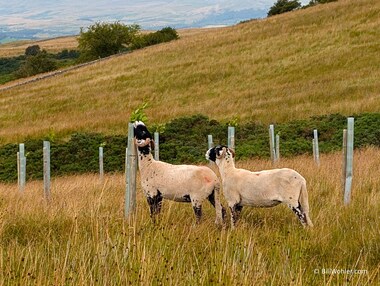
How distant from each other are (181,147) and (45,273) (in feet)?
57.4

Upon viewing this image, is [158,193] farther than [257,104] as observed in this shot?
No

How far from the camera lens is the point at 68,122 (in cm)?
3262

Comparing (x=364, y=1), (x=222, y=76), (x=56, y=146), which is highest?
(x=364, y=1)

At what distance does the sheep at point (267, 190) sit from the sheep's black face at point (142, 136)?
1.21m

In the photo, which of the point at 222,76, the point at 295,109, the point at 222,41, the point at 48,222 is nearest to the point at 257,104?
the point at 295,109

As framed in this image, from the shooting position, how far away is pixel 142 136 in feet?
25.5

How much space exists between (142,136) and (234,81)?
3215 cm

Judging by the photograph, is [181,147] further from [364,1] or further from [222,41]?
[364,1]

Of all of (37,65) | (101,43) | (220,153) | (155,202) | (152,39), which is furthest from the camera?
(101,43)

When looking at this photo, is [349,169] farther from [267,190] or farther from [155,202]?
[155,202]

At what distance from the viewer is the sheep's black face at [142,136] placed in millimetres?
7710

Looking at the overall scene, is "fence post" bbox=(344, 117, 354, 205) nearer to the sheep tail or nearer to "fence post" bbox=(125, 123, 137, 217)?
the sheep tail

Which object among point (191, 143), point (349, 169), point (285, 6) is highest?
point (285, 6)

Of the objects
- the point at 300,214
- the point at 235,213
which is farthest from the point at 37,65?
the point at 300,214
